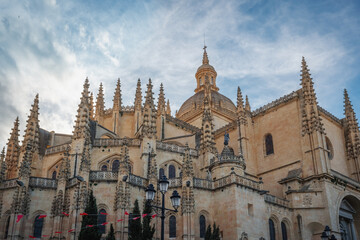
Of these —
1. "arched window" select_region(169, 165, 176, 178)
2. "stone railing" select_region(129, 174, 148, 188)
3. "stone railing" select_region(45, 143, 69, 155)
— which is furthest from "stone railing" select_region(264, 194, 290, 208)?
"stone railing" select_region(45, 143, 69, 155)

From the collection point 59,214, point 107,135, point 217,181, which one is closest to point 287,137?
point 217,181

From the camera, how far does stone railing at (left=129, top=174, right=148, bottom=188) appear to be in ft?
93.2

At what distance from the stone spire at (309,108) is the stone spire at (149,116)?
13.9m

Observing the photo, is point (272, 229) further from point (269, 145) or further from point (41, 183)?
point (41, 183)

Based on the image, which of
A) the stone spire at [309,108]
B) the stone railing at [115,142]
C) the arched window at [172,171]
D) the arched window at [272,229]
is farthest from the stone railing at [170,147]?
the stone spire at [309,108]

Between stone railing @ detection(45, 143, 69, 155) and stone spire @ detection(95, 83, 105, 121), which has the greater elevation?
stone spire @ detection(95, 83, 105, 121)

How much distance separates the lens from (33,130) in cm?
3506

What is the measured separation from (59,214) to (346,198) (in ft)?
86.0

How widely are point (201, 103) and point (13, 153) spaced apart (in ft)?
92.8

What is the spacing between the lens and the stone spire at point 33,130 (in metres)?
34.5

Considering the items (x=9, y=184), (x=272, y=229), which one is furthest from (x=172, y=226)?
(x=9, y=184)

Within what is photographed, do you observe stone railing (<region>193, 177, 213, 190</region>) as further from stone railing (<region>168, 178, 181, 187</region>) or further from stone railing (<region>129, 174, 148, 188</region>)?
stone railing (<region>129, 174, 148, 188</region>)

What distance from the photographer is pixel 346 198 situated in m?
37.7

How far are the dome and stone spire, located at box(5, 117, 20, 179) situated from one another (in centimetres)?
2564
